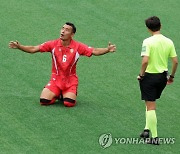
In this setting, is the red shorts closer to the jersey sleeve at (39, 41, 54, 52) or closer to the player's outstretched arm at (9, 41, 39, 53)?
the jersey sleeve at (39, 41, 54, 52)

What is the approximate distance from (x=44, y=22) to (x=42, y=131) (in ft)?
17.9

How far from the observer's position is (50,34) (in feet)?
51.5

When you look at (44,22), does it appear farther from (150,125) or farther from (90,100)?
(150,125)

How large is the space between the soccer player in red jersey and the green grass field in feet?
0.67

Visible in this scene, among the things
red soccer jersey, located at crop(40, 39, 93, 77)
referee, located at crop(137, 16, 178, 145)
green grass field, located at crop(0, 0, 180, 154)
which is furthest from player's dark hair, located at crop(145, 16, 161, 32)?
red soccer jersey, located at crop(40, 39, 93, 77)

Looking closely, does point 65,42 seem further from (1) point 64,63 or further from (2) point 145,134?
(2) point 145,134

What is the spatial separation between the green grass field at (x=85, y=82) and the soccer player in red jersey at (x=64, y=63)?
20cm

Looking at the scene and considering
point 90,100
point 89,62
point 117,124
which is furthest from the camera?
point 89,62

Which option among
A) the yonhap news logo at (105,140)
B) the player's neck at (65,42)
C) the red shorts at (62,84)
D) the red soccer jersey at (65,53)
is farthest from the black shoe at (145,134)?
the player's neck at (65,42)

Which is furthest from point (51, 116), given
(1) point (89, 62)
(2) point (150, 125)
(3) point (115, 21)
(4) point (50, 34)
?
(3) point (115, 21)

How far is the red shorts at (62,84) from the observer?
12.6 meters

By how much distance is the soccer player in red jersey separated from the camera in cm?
1244

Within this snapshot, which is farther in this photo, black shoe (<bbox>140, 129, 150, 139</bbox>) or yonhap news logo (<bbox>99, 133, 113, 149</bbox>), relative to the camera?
black shoe (<bbox>140, 129, 150, 139</bbox>)

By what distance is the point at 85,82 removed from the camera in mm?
13492
